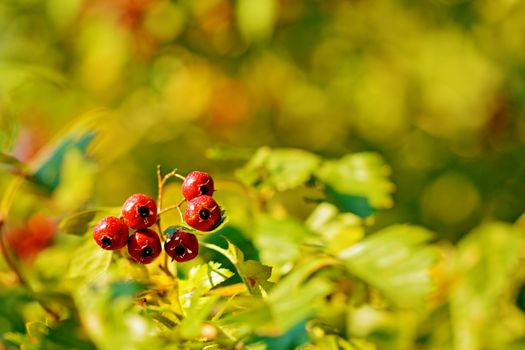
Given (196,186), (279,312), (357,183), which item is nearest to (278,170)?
(357,183)

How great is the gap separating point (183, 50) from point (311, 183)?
189 centimetres

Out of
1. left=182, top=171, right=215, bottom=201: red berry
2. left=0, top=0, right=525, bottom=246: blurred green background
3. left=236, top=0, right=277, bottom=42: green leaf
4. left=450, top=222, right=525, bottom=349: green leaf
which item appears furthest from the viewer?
left=0, top=0, right=525, bottom=246: blurred green background

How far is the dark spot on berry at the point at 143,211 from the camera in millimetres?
1008

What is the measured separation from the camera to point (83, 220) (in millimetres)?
1099

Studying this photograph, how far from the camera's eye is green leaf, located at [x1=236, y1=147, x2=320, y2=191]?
1279 millimetres

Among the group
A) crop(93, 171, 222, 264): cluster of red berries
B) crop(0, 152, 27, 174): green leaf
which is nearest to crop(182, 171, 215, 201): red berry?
crop(93, 171, 222, 264): cluster of red berries

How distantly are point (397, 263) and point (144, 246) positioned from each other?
1.12 ft

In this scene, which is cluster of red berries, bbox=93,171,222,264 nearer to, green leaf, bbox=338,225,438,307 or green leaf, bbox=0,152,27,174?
green leaf, bbox=338,225,438,307

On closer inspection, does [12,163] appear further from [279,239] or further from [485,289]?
[485,289]

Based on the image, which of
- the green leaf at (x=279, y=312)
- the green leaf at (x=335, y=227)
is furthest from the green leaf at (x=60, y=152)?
the green leaf at (x=279, y=312)

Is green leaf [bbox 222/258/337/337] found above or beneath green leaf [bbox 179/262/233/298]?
above

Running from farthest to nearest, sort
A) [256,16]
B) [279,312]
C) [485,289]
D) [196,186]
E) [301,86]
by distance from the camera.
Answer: [301,86] < [256,16] < [485,289] < [196,186] < [279,312]

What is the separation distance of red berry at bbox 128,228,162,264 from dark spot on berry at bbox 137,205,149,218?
0.02 meters

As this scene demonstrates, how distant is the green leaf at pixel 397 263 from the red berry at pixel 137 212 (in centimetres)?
27
